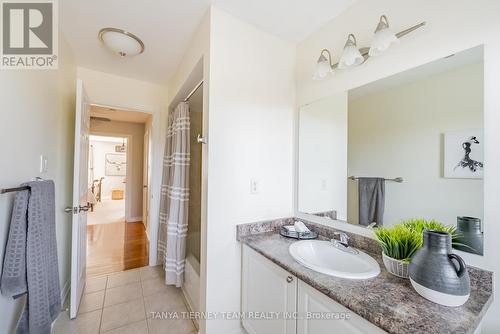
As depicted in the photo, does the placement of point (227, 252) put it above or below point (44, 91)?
below

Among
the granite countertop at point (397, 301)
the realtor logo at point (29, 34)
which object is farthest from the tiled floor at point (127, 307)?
the realtor logo at point (29, 34)

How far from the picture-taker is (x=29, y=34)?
1.29 metres

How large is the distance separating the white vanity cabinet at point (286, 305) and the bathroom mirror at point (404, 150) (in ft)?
1.94

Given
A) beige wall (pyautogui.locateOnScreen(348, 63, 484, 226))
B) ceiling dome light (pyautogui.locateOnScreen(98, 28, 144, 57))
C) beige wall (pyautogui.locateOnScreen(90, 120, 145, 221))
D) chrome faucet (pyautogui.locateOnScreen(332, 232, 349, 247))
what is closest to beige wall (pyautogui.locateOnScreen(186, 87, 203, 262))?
ceiling dome light (pyautogui.locateOnScreen(98, 28, 144, 57))

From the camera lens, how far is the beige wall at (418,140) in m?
0.92

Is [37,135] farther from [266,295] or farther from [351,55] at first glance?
[351,55]

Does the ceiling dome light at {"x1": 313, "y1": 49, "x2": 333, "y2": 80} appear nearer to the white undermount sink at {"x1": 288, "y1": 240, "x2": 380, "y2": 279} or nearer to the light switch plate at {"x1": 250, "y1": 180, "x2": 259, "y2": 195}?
the light switch plate at {"x1": 250, "y1": 180, "x2": 259, "y2": 195}

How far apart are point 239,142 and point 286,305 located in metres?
1.04

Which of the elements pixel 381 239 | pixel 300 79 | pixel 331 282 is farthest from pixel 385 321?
pixel 300 79

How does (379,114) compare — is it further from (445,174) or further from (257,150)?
(257,150)

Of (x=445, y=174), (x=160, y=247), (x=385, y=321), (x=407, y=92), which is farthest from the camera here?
(x=160, y=247)

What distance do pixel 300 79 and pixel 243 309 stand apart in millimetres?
1845

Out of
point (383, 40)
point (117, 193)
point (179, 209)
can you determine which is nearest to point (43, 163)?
point (179, 209)

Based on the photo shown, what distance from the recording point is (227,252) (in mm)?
1423
